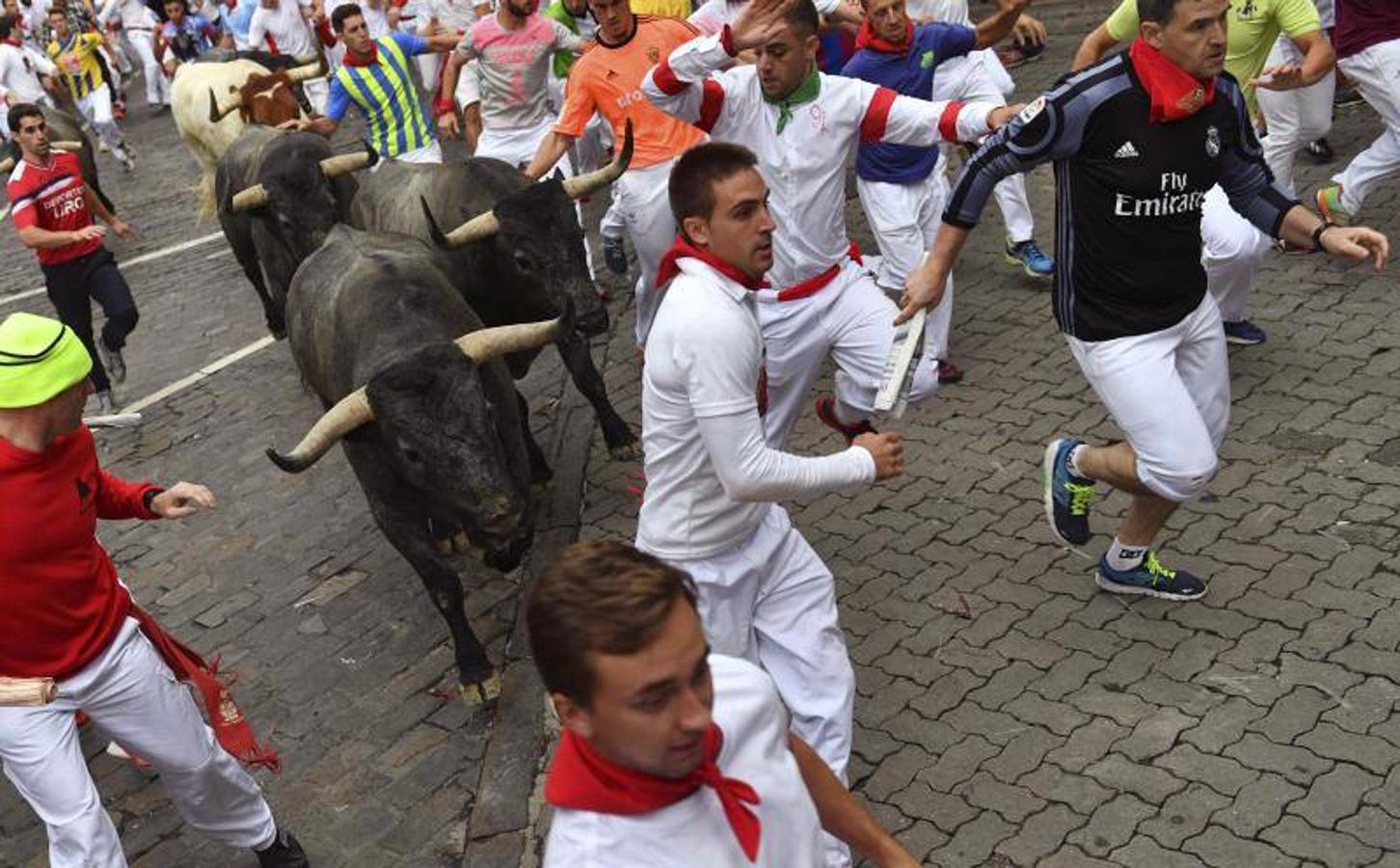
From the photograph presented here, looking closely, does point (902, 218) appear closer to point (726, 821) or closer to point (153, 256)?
point (726, 821)

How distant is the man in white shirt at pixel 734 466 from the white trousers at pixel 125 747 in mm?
1823

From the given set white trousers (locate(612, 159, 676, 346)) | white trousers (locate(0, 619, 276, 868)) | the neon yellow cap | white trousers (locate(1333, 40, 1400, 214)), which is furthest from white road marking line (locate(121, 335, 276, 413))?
white trousers (locate(1333, 40, 1400, 214))

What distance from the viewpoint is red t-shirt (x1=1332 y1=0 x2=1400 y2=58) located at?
8.17 m

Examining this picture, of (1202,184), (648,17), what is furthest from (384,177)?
(1202,184)

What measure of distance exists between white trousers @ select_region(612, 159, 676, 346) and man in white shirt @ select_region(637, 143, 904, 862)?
3.74 meters

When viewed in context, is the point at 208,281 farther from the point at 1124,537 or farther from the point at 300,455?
the point at 1124,537

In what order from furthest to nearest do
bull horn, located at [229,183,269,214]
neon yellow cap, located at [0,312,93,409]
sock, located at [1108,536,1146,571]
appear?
bull horn, located at [229,183,269,214] → sock, located at [1108,536,1146,571] → neon yellow cap, located at [0,312,93,409]

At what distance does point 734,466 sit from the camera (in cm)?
430

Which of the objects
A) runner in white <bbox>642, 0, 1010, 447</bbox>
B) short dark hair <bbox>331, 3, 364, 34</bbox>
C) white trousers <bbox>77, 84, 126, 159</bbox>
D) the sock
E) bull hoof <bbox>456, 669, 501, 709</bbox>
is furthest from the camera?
white trousers <bbox>77, 84, 126, 159</bbox>

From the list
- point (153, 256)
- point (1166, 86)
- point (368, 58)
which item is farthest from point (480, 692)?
point (153, 256)

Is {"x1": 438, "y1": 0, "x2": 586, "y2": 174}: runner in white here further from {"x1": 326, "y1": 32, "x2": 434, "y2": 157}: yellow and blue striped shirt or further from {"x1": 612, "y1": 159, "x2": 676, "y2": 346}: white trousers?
{"x1": 612, "y1": 159, "x2": 676, "y2": 346}: white trousers

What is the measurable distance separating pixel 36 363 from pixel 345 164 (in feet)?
17.5

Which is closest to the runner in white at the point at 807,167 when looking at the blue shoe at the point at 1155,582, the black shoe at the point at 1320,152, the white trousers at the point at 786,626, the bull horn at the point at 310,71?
the blue shoe at the point at 1155,582

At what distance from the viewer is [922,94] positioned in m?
8.14
